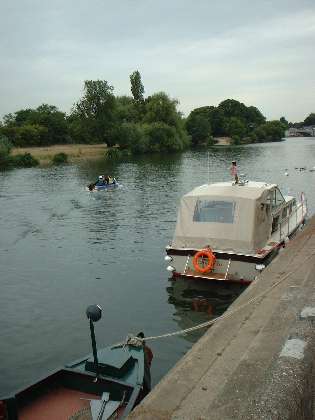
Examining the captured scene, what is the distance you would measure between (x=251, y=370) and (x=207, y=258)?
32.6 feet

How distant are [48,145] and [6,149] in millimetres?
38806

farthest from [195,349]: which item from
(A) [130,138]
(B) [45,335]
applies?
(A) [130,138]

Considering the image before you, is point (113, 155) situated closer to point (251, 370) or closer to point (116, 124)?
point (116, 124)

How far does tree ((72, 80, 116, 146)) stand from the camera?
107312 mm

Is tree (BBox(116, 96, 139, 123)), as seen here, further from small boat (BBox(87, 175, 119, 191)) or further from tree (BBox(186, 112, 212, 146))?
small boat (BBox(87, 175, 119, 191))

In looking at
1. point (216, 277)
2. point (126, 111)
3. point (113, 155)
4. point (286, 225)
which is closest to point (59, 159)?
point (113, 155)

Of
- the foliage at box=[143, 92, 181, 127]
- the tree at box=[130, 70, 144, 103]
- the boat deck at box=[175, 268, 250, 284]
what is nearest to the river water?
the boat deck at box=[175, 268, 250, 284]

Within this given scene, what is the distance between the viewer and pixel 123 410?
862 centimetres

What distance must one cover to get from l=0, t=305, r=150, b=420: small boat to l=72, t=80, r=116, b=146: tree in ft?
326

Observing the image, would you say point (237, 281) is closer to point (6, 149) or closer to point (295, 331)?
point (295, 331)

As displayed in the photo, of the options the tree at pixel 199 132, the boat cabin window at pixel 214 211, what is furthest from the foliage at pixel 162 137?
the boat cabin window at pixel 214 211

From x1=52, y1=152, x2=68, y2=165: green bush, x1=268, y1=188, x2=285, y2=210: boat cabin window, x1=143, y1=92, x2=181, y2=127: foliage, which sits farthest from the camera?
x1=143, y1=92, x2=181, y2=127: foliage

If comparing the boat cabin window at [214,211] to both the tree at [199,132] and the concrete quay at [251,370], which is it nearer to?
the concrete quay at [251,370]

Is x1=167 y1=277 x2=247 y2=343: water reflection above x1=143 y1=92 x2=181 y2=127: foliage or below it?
below
